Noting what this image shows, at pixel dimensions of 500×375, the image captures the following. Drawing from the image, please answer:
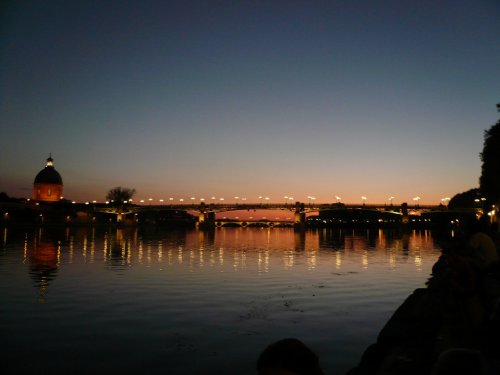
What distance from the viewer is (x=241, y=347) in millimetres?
14961

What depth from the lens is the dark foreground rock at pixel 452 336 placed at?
400 centimetres

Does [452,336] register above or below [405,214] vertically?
below

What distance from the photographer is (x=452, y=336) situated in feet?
29.7

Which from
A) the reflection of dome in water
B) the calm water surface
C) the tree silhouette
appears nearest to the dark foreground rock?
the calm water surface

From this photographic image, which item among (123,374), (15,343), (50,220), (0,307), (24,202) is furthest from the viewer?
(24,202)

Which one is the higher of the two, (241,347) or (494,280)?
(494,280)

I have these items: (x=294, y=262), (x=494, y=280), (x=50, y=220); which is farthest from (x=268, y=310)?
(x=50, y=220)

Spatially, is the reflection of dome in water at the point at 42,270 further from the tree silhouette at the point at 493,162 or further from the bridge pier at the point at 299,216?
the bridge pier at the point at 299,216

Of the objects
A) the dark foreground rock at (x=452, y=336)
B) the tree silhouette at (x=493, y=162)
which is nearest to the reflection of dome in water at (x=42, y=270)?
the dark foreground rock at (x=452, y=336)

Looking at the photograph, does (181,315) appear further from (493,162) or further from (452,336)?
(493,162)

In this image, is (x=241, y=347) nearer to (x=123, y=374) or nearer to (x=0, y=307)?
(x=123, y=374)

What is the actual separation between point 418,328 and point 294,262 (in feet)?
115

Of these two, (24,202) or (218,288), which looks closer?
(218,288)

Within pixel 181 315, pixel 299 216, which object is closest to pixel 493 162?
pixel 181 315
